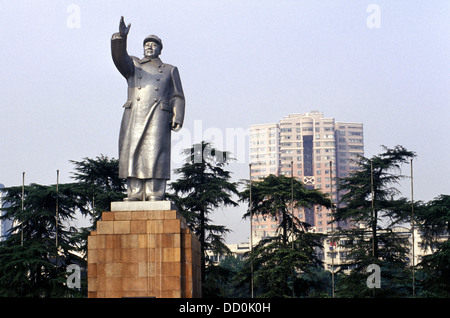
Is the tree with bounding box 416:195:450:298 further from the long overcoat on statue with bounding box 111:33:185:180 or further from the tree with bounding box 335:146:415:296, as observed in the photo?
the long overcoat on statue with bounding box 111:33:185:180

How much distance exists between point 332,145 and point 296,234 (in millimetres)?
82523

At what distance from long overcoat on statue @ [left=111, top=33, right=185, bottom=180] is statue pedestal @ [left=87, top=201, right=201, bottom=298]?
1.00 meters

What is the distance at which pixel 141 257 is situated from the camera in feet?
37.5

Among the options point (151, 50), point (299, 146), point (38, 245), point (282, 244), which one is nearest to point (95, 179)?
point (38, 245)

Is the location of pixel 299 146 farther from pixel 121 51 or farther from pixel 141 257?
pixel 141 257

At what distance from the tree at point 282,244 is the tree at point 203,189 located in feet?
4.73

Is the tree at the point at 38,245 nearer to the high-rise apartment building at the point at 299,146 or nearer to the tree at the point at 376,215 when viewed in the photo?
the tree at the point at 376,215

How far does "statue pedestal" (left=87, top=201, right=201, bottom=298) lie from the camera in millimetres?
11383

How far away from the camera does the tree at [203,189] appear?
1075 inches

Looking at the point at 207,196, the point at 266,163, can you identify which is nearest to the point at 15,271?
the point at 207,196
